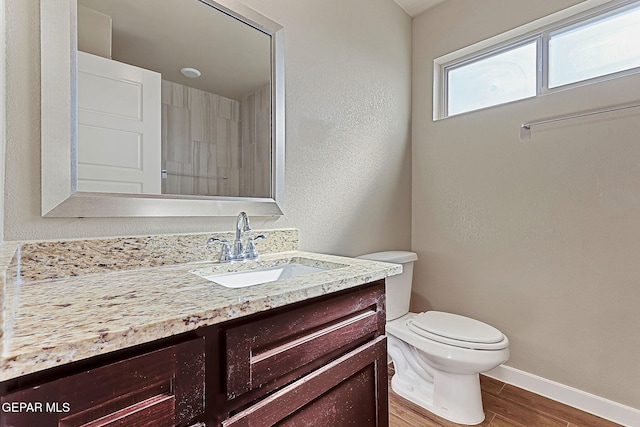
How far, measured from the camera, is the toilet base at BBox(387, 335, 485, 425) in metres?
1.53

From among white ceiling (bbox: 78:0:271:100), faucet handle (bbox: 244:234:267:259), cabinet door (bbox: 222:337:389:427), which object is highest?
white ceiling (bbox: 78:0:271:100)

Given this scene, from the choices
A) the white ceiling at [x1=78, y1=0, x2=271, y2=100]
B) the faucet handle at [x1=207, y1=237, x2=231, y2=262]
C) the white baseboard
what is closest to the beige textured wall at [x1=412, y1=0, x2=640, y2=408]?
the white baseboard

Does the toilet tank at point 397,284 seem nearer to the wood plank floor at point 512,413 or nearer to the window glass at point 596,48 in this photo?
the wood plank floor at point 512,413

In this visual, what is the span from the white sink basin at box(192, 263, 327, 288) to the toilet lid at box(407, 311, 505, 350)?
743 mm

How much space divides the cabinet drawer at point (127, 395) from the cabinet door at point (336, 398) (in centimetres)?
13

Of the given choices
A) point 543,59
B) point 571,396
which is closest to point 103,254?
point 571,396

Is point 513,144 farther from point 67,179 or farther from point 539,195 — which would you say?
point 67,179

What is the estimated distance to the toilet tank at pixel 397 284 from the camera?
6.11 ft

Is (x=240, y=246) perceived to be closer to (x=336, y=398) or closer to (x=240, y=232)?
(x=240, y=232)

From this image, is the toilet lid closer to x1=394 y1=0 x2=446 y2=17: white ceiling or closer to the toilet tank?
the toilet tank

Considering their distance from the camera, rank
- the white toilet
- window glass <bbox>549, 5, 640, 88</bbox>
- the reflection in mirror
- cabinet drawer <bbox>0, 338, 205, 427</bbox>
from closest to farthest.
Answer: cabinet drawer <bbox>0, 338, 205, 427</bbox> → the reflection in mirror → the white toilet → window glass <bbox>549, 5, 640, 88</bbox>

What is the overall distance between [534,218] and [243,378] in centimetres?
180

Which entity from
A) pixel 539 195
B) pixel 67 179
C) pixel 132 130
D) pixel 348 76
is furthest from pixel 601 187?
pixel 67 179

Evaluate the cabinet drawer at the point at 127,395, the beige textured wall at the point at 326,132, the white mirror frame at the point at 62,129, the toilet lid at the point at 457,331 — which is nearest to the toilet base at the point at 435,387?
the toilet lid at the point at 457,331
